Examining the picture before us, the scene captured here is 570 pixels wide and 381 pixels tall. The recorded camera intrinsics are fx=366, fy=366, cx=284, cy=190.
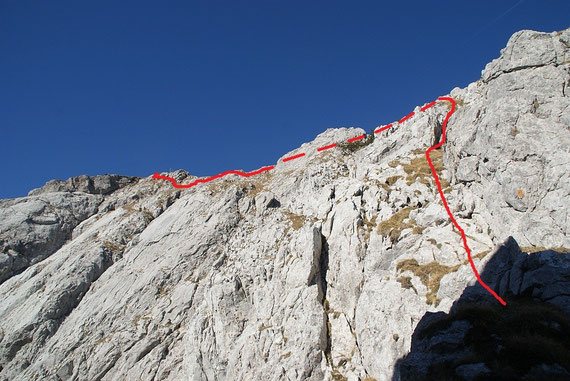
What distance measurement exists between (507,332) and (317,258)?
23977 mm

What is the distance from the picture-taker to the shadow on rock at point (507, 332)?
14.2 metres

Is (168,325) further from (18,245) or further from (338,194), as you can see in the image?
(18,245)

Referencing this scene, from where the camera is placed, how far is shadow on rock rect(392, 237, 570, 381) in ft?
46.7

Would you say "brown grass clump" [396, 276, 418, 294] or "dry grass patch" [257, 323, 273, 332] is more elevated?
"brown grass clump" [396, 276, 418, 294]

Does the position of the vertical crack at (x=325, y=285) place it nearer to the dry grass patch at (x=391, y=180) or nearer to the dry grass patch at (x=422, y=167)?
the dry grass patch at (x=391, y=180)

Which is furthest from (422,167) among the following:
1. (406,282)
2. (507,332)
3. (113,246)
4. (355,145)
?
(113,246)

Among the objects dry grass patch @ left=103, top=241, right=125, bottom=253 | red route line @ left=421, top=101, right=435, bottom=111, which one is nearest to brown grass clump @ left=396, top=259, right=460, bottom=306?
red route line @ left=421, top=101, right=435, bottom=111

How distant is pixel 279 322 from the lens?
119 feet

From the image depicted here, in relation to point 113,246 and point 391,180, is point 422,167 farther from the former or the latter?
point 113,246

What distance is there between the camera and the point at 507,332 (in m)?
16.5

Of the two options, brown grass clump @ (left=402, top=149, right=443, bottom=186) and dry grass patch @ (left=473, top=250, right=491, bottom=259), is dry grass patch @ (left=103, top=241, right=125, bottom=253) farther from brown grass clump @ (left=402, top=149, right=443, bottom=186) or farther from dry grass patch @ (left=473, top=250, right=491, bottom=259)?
dry grass patch @ (left=473, top=250, right=491, bottom=259)

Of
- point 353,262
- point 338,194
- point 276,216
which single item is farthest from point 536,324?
point 276,216

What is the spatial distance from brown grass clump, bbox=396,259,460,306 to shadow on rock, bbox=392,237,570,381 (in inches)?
185

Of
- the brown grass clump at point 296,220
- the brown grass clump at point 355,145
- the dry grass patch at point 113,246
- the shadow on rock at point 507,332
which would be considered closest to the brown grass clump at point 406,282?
the shadow on rock at point 507,332
